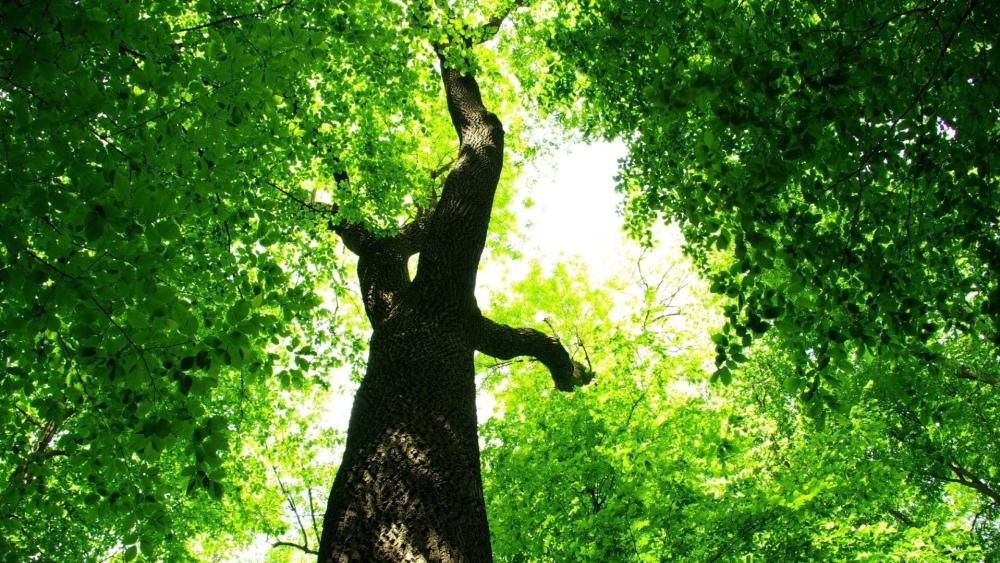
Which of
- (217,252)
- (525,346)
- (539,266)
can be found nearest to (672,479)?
(525,346)

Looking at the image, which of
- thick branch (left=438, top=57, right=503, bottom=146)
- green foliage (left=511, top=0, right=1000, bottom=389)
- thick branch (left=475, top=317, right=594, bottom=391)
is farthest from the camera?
thick branch (left=438, top=57, right=503, bottom=146)

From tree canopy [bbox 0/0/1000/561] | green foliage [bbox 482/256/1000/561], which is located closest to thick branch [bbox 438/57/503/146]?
tree canopy [bbox 0/0/1000/561]

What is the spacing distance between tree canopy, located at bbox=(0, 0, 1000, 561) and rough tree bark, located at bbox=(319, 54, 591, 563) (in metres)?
0.77

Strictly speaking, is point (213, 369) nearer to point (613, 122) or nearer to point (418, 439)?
point (418, 439)

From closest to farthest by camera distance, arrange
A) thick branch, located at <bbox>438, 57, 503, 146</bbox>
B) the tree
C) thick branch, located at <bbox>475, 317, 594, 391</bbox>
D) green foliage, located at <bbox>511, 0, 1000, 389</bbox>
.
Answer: the tree
green foliage, located at <bbox>511, 0, 1000, 389</bbox>
thick branch, located at <bbox>475, 317, 594, 391</bbox>
thick branch, located at <bbox>438, 57, 503, 146</bbox>

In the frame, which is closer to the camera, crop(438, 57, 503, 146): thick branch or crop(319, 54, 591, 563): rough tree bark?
crop(319, 54, 591, 563): rough tree bark

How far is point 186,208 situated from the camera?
388 centimetres

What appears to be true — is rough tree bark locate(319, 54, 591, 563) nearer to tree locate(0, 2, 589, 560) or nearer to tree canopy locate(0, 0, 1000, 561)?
tree locate(0, 2, 589, 560)

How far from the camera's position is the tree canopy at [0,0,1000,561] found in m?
2.41

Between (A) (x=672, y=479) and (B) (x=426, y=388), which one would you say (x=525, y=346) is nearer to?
(B) (x=426, y=388)

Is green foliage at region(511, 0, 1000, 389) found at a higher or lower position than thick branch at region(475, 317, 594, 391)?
lower

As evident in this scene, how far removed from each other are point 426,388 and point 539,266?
35.7 ft

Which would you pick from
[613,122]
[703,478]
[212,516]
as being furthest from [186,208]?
[212,516]

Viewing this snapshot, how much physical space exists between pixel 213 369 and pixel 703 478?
7323 mm
